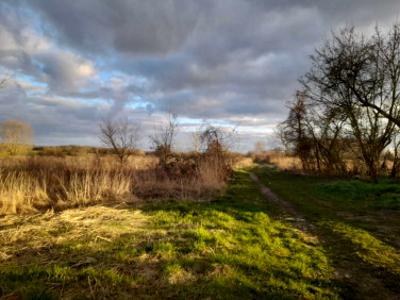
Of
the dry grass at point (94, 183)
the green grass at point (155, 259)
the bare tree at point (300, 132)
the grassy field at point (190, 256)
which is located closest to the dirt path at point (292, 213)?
the grassy field at point (190, 256)

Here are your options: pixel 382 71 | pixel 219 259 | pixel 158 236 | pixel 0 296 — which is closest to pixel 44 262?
→ pixel 0 296

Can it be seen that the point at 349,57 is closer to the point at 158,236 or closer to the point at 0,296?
the point at 158,236

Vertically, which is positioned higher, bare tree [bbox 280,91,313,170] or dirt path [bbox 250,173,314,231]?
bare tree [bbox 280,91,313,170]

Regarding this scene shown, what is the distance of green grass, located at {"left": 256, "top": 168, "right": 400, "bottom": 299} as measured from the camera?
14.0 feet

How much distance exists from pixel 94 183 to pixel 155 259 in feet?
20.0

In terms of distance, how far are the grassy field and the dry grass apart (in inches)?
54.6

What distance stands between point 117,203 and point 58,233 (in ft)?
10.6

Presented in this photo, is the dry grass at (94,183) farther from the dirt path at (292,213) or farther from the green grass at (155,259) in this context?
the dirt path at (292,213)

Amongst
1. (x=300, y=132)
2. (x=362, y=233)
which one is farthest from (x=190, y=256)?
(x=300, y=132)

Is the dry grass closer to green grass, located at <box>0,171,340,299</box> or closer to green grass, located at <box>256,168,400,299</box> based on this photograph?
green grass, located at <box>0,171,340,299</box>

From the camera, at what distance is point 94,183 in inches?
379

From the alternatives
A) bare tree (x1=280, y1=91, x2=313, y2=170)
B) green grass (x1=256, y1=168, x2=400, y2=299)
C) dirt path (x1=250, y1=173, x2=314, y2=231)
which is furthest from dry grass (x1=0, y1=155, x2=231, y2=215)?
bare tree (x1=280, y1=91, x2=313, y2=170)

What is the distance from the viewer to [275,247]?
5.54 meters

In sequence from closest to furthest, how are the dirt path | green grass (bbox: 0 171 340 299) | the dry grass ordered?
green grass (bbox: 0 171 340 299), the dirt path, the dry grass
